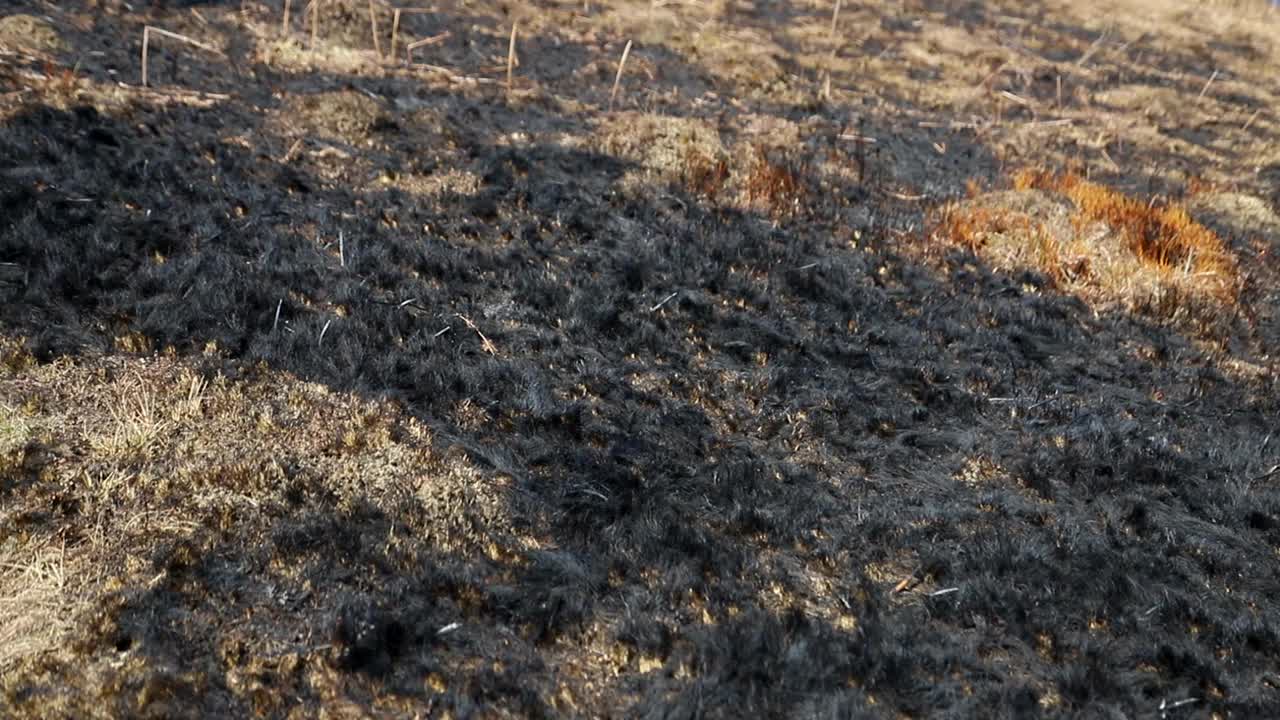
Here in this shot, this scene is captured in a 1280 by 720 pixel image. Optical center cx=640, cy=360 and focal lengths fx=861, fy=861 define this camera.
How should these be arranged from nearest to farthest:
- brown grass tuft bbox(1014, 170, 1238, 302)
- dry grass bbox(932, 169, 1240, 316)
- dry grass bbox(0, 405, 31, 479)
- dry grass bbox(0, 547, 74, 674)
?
dry grass bbox(0, 547, 74, 674) → dry grass bbox(0, 405, 31, 479) → dry grass bbox(932, 169, 1240, 316) → brown grass tuft bbox(1014, 170, 1238, 302)

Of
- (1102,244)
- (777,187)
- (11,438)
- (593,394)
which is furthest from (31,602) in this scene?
(1102,244)

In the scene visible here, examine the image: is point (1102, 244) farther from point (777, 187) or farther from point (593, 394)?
point (593, 394)

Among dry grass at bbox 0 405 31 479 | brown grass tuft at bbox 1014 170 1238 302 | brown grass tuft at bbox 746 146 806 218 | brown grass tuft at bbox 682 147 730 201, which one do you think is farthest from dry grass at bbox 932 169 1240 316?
dry grass at bbox 0 405 31 479

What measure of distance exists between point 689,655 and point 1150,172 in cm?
1262

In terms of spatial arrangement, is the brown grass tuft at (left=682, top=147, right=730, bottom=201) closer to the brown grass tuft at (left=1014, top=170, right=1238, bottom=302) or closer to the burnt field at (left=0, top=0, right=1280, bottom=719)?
the burnt field at (left=0, top=0, right=1280, bottom=719)

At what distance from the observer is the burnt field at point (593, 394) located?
4988 mm

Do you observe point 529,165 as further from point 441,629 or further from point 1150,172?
point 1150,172

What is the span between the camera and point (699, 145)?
12148 mm

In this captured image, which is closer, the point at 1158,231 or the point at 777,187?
the point at 1158,231

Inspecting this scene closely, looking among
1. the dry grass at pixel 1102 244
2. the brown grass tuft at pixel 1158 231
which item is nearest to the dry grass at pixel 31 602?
the dry grass at pixel 1102 244

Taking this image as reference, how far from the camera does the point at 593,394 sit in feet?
24.9

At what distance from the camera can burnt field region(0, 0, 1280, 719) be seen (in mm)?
4988

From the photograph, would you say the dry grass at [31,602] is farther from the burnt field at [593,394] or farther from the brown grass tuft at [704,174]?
the brown grass tuft at [704,174]

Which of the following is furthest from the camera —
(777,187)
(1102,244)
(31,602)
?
(777,187)
